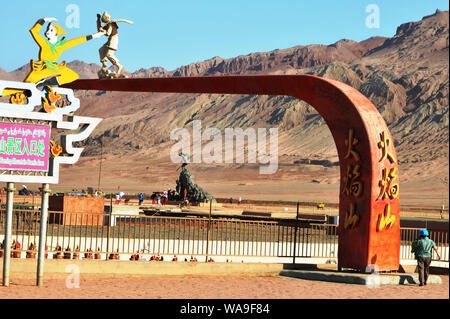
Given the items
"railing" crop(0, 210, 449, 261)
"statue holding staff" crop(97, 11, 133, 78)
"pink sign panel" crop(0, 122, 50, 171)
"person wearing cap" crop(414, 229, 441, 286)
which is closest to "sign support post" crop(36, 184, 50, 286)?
"pink sign panel" crop(0, 122, 50, 171)

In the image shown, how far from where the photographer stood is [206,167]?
130m

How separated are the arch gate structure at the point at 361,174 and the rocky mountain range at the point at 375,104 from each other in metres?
92.6

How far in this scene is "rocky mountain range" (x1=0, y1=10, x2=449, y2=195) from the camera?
120 meters

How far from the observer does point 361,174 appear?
1489cm

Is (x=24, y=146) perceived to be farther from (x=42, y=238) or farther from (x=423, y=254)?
(x=423, y=254)

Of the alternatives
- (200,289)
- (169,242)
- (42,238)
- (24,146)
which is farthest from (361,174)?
(169,242)

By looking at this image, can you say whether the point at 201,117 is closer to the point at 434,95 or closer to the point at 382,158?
the point at 434,95

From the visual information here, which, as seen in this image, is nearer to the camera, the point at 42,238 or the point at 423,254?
the point at 42,238

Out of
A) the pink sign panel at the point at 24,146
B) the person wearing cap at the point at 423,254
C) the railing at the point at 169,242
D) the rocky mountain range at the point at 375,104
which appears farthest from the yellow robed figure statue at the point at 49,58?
the rocky mountain range at the point at 375,104

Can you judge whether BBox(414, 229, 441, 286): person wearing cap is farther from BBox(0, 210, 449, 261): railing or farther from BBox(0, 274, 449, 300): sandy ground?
BBox(0, 210, 449, 261): railing

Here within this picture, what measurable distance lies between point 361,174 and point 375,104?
124898 mm

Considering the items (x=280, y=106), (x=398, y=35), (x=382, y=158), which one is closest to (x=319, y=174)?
(x=280, y=106)

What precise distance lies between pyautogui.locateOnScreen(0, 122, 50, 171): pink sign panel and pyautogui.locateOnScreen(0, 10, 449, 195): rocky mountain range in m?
97.0

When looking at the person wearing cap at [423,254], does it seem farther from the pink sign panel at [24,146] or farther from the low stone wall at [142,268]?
the pink sign panel at [24,146]
